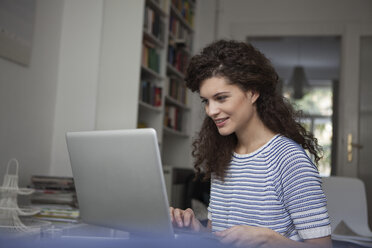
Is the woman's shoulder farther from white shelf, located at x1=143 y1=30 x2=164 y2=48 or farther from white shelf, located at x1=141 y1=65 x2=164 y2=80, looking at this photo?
white shelf, located at x1=143 y1=30 x2=164 y2=48

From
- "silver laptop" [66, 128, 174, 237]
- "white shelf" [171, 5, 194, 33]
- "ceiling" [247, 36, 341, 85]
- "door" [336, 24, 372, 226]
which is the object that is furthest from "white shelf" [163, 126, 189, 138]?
"silver laptop" [66, 128, 174, 237]

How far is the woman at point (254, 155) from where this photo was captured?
126 cm

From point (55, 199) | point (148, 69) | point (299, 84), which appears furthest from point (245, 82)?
point (299, 84)

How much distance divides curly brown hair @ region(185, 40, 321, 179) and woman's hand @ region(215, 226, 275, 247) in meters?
0.46

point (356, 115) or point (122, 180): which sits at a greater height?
point (356, 115)

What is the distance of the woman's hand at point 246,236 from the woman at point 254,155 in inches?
6.3

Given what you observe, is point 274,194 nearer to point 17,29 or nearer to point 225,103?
point 225,103

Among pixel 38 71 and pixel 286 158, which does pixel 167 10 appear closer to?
pixel 38 71

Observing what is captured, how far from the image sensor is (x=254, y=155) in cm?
148

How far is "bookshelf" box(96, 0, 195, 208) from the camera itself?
3264 mm

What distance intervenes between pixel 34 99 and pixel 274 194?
6.65 ft

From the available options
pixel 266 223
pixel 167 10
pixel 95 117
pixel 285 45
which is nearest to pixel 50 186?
pixel 95 117

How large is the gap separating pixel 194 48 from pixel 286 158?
412 cm

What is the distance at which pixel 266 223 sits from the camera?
1.37m
